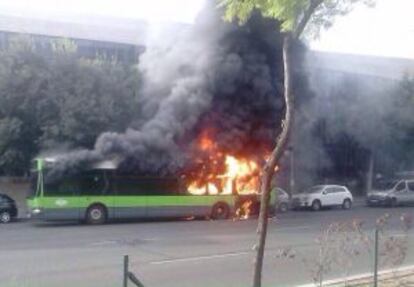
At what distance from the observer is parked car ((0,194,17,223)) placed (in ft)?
86.7

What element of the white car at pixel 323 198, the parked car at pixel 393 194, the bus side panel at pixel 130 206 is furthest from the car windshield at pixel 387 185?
the bus side panel at pixel 130 206

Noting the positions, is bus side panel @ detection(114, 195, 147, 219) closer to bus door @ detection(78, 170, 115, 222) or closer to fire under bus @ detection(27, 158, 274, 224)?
fire under bus @ detection(27, 158, 274, 224)

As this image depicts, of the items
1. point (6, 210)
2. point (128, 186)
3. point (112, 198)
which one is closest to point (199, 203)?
point (128, 186)

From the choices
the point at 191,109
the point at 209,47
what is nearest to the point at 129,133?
the point at 191,109

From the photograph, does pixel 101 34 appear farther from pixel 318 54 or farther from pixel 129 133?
pixel 129 133

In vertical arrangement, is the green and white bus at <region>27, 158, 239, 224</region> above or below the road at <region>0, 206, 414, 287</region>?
above

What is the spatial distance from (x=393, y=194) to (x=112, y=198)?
1725cm

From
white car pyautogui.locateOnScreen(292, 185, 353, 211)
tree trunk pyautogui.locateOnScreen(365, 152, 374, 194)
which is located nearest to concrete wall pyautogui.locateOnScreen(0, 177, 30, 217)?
white car pyautogui.locateOnScreen(292, 185, 353, 211)

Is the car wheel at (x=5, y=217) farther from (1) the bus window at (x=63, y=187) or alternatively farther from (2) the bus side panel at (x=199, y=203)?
(2) the bus side panel at (x=199, y=203)

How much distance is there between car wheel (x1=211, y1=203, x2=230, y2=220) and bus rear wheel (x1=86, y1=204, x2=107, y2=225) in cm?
439

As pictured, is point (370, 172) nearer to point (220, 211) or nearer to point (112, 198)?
point (220, 211)

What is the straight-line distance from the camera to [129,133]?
26312mm

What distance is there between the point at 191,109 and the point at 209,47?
3.05 m

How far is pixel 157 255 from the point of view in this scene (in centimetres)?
1545
